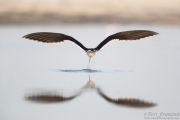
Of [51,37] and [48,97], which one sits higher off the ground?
[51,37]

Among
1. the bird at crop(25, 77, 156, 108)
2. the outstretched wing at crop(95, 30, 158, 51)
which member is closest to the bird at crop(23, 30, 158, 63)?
the outstretched wing at crop(95, 30, 158, 51)

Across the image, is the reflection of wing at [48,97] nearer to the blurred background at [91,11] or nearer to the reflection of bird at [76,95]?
the reflection of bird at [76,95]

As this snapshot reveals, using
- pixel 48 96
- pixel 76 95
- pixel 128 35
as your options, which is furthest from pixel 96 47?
pixel 48 96

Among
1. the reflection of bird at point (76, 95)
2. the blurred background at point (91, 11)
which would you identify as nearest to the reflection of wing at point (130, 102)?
the reflection of bird at point (76, 95)

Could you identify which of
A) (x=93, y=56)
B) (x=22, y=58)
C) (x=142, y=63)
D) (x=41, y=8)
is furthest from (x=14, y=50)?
(x=142, y=63)

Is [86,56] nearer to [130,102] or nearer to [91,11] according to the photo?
[91,11]

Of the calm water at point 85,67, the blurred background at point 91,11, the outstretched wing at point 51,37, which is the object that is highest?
the blurred background at point 91,11

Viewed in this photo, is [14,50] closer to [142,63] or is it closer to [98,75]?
[98,75]
